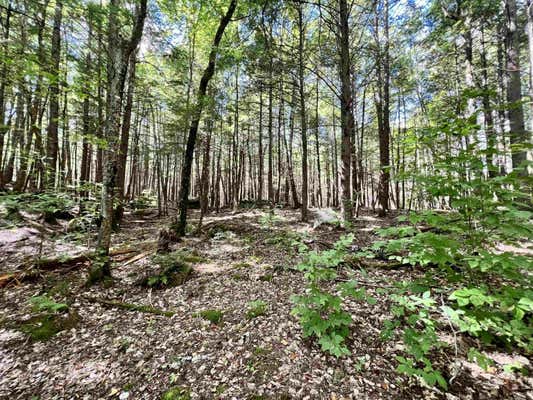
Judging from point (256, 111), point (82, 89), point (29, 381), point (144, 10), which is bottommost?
point (29, 381)

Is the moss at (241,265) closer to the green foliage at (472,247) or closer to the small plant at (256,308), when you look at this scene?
the small plant at (256,308)

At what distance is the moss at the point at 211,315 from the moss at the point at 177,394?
1.10 metres

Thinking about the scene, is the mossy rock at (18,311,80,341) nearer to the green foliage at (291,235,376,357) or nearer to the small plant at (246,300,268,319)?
the small plant at (246,300,268,319)

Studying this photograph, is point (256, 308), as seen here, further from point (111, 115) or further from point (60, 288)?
point (111, 115)

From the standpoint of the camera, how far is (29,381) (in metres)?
2.57

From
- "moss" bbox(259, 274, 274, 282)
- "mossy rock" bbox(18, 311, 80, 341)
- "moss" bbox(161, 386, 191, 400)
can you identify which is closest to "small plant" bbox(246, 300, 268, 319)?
"moss" bbox(259, 274, 274, 282)

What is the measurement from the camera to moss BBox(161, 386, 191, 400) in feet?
7.69

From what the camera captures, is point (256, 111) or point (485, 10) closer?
point (485, 10)

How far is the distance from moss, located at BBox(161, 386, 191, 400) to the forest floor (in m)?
0.05

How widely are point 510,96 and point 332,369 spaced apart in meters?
9.03

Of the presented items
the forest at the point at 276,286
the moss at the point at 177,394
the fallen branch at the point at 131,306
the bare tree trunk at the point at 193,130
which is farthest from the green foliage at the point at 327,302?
the bare tree trunk at the point at 193,130

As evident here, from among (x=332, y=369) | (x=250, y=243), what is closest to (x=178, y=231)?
(x=250, y=243)

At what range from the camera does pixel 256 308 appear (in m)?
3.68

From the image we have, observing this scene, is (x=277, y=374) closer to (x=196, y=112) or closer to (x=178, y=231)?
(x=178, y=231)
